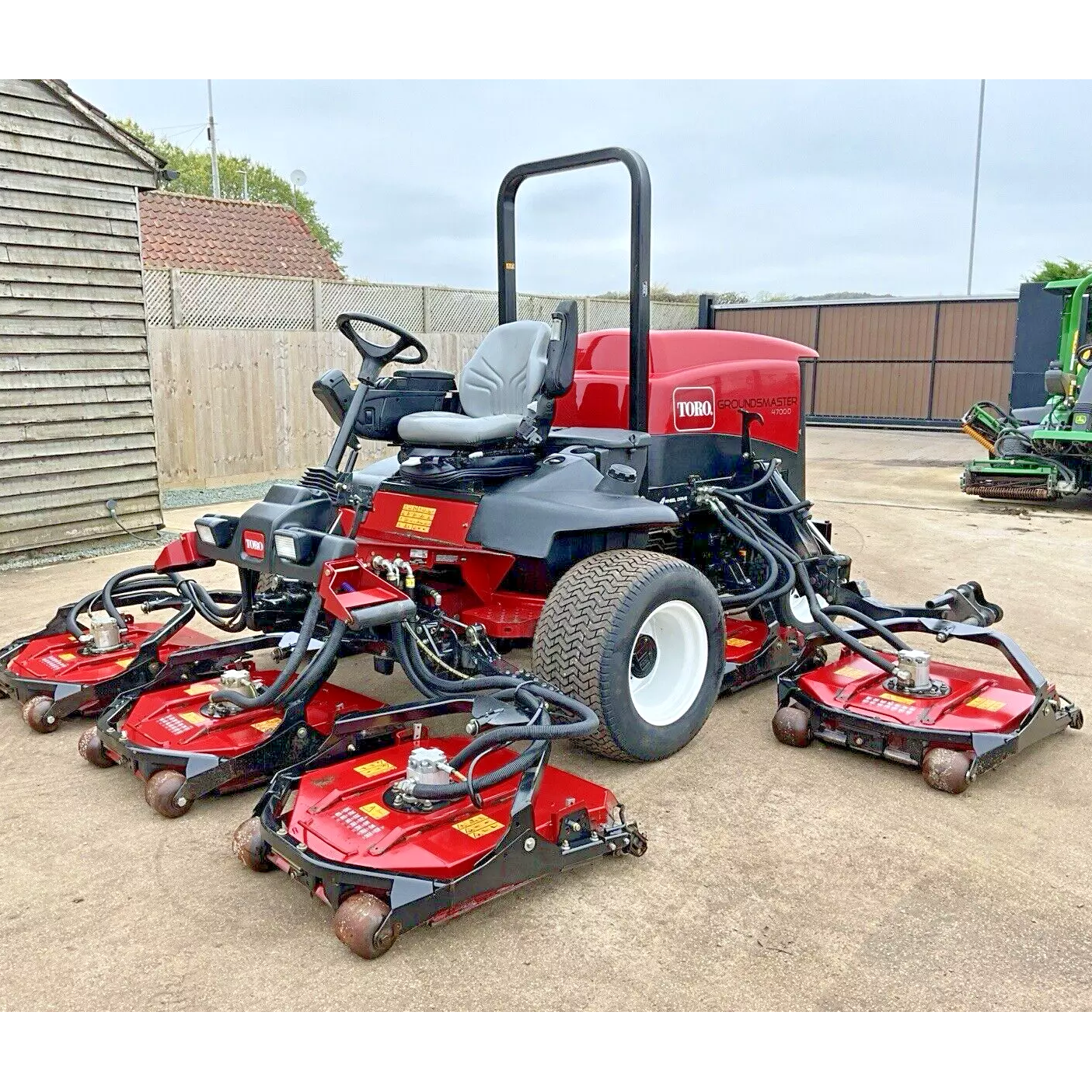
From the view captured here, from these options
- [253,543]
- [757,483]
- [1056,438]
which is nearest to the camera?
[253,543]

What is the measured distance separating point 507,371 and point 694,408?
88 cm

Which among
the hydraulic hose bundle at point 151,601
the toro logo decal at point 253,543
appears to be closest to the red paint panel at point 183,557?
the hydraulic hose bundle at point 151,601

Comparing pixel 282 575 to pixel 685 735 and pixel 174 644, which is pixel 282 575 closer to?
pixel 174 644

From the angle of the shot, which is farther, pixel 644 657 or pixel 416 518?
pixel 416 518

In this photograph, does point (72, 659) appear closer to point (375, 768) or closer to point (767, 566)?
point (375, 768)

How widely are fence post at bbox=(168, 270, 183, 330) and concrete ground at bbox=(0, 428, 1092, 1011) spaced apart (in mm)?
7770

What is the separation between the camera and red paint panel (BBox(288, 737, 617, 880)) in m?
Result: 2.55

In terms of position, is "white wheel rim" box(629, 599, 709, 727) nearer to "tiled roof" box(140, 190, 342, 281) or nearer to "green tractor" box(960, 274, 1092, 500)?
"green tractor" box(960, 274, 1092, 500)

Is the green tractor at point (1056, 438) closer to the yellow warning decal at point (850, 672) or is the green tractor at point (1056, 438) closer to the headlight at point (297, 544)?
the yellow warning decal at point (850, 672)

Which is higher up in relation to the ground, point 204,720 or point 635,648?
point 635,648

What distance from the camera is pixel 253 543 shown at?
3523 millimetres

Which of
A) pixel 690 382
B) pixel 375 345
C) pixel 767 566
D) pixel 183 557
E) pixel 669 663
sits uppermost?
pixel 375 345

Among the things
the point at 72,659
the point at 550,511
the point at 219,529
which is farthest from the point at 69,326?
the point at 550,511
